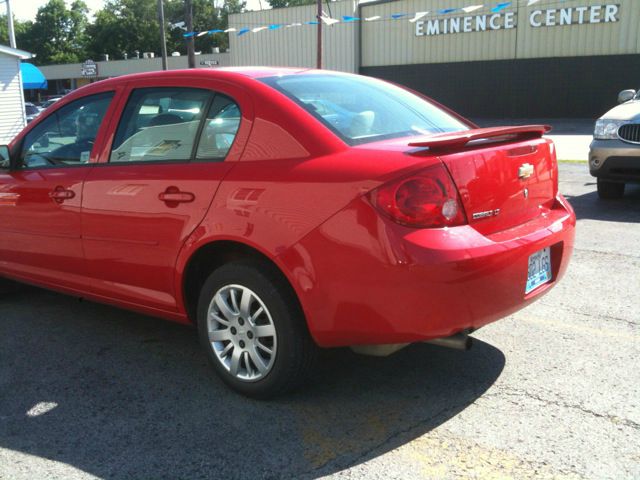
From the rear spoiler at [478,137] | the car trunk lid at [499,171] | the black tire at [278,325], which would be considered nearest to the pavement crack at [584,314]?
the car trunk lid at [499,171]

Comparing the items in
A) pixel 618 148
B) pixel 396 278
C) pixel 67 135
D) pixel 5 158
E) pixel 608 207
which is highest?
pixel 67 135

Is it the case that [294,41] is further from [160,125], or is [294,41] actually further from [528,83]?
[160,125]

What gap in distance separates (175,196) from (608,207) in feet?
21.7

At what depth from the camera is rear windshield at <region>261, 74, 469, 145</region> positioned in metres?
3.36

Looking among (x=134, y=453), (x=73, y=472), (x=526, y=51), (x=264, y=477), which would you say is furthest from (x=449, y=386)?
(x=526, y=51)

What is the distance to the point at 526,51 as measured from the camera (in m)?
26.5

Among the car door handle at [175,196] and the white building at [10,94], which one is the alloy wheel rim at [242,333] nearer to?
the car door handle at [175,196]

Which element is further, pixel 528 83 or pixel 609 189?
pixel 528 83

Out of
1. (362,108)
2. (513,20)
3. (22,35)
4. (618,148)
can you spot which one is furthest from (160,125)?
(22,35)

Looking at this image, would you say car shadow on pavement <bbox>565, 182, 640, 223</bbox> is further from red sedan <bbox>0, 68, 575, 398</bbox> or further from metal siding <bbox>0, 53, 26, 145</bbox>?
metal siding <bbox>0, 53, 26, 145</bbox>

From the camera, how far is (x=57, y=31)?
101188 millimetres

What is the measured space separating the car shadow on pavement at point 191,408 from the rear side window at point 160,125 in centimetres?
121

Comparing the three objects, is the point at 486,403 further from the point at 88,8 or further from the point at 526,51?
the point at 88,8

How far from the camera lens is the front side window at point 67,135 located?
4.15m
